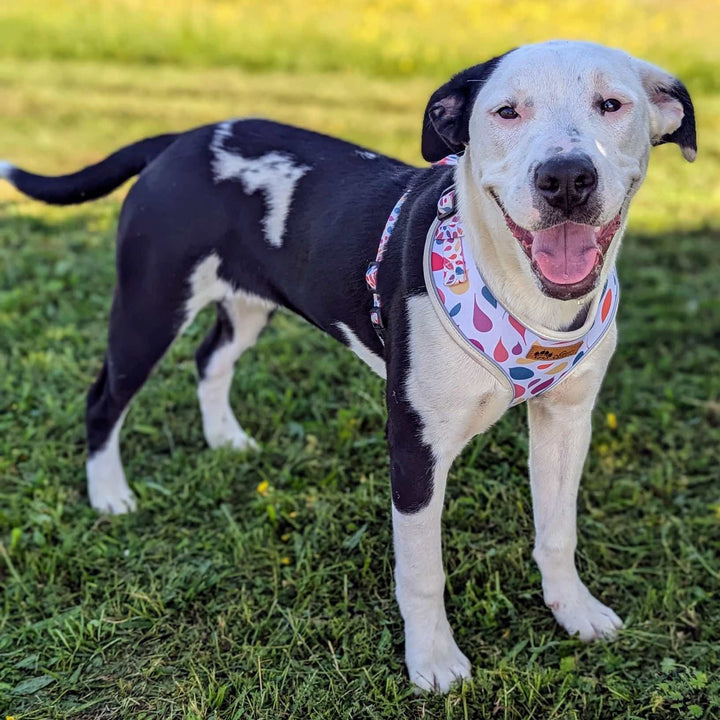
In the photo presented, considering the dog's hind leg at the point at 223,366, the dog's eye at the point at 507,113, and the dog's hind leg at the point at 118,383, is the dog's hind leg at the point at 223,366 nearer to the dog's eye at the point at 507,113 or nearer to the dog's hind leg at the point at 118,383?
the dog's hind leg at the point at 118,383

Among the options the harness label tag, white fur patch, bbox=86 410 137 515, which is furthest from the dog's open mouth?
white fur patch, bbox=86 410 137 515

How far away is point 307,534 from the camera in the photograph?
352cm

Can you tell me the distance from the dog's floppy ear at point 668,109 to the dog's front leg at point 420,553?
104 centimetres

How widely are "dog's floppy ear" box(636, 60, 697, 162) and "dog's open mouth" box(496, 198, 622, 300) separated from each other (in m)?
0.36

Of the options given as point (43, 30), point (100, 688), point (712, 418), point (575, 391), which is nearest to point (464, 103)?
point (575, 391)

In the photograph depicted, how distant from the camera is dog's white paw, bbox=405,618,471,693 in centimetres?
289

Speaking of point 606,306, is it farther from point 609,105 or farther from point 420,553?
point 420,553

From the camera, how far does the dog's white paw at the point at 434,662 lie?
2889 mm

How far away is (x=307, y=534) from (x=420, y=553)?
806 mm

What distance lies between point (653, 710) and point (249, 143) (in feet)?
7.47

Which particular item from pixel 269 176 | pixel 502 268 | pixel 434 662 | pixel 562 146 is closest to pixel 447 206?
pixel 502 268

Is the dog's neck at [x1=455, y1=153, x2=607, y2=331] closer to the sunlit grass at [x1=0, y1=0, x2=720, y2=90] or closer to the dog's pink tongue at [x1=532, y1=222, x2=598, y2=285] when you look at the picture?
the dog's pink tongue at [x1=532, y1=222, x2=598, y2=285]

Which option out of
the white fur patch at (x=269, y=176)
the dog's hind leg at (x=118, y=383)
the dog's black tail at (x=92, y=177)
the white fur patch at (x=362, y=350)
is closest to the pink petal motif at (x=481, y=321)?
the white fur patch at (x=362, y=350)

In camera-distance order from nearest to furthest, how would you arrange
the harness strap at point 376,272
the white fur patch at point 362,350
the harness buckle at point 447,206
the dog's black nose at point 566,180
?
1. the dog's black nose at point 566,180
2. the harness buckle at point 447,206
3. the harness strap at point 376,272
4. the white fur patch at point 362,350
